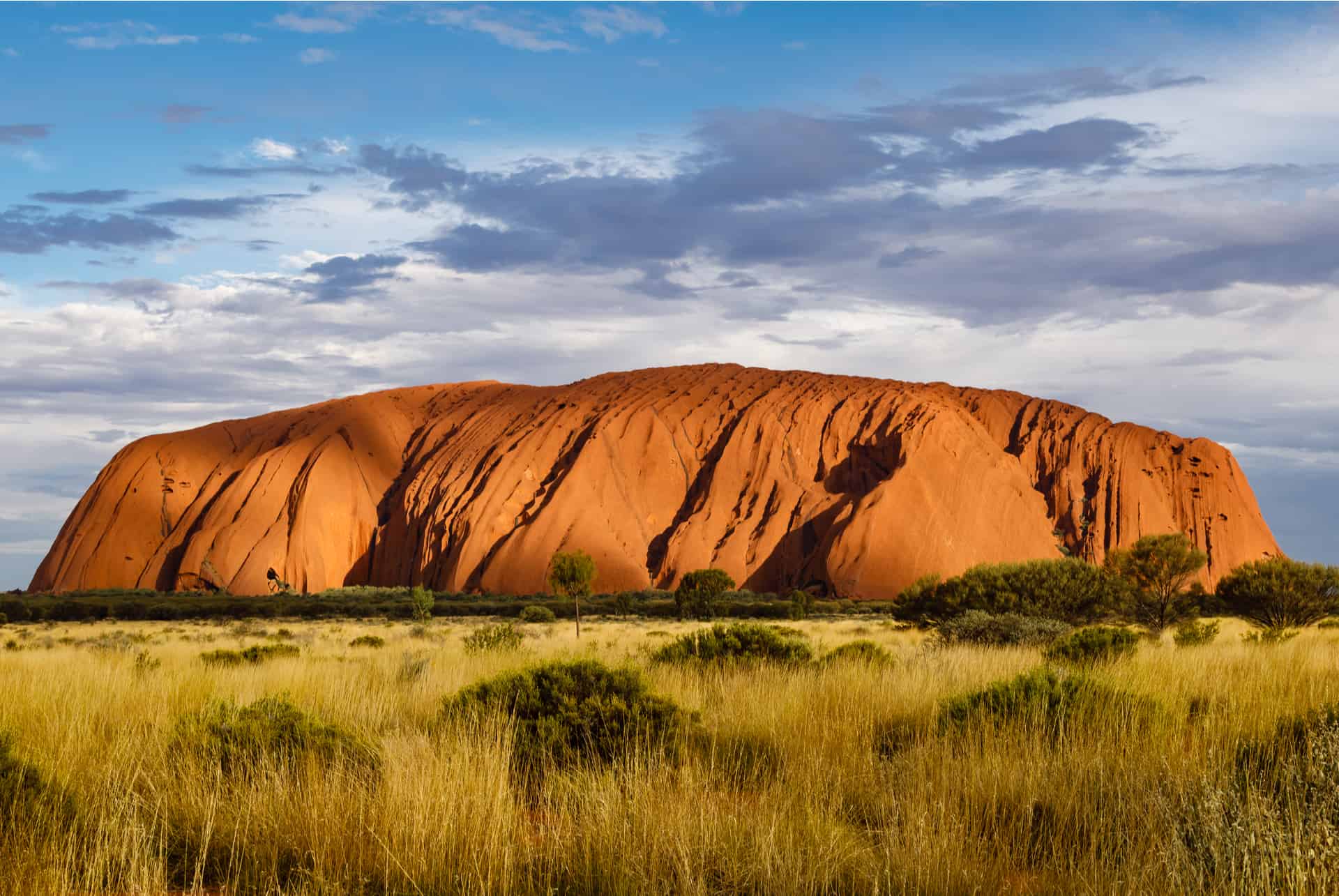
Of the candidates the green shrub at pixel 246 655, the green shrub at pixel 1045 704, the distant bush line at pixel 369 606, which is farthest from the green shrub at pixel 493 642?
the distant bush line at pixel 369 606

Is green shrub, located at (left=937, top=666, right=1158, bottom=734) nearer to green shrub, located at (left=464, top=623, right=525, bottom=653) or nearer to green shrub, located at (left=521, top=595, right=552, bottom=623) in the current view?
green shrub, located at (left=464, top=623, right=525, bottom=653)

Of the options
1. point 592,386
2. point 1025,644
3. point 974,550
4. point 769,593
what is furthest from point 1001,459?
point 1025,644

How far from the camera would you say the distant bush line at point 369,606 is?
54.8m

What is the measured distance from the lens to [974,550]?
75.2 m

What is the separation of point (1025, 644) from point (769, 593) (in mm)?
54019

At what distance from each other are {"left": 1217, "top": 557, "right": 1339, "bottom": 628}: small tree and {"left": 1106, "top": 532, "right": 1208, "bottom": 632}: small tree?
13.0 ft

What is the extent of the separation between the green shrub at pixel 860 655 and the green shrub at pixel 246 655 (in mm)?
9352

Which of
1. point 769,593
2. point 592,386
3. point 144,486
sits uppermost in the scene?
point 592,386

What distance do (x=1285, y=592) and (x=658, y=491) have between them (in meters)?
54.4

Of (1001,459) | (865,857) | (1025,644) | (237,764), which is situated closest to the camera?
(865,857)

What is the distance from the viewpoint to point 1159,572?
3741 cm

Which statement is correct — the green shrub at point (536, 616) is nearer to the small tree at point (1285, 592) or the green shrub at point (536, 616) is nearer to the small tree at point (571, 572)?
the small tree at point (571, 572)

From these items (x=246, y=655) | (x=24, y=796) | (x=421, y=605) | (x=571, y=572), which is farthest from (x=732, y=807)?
(x=421, y=605)

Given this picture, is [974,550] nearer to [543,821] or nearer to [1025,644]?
[1025,644]
